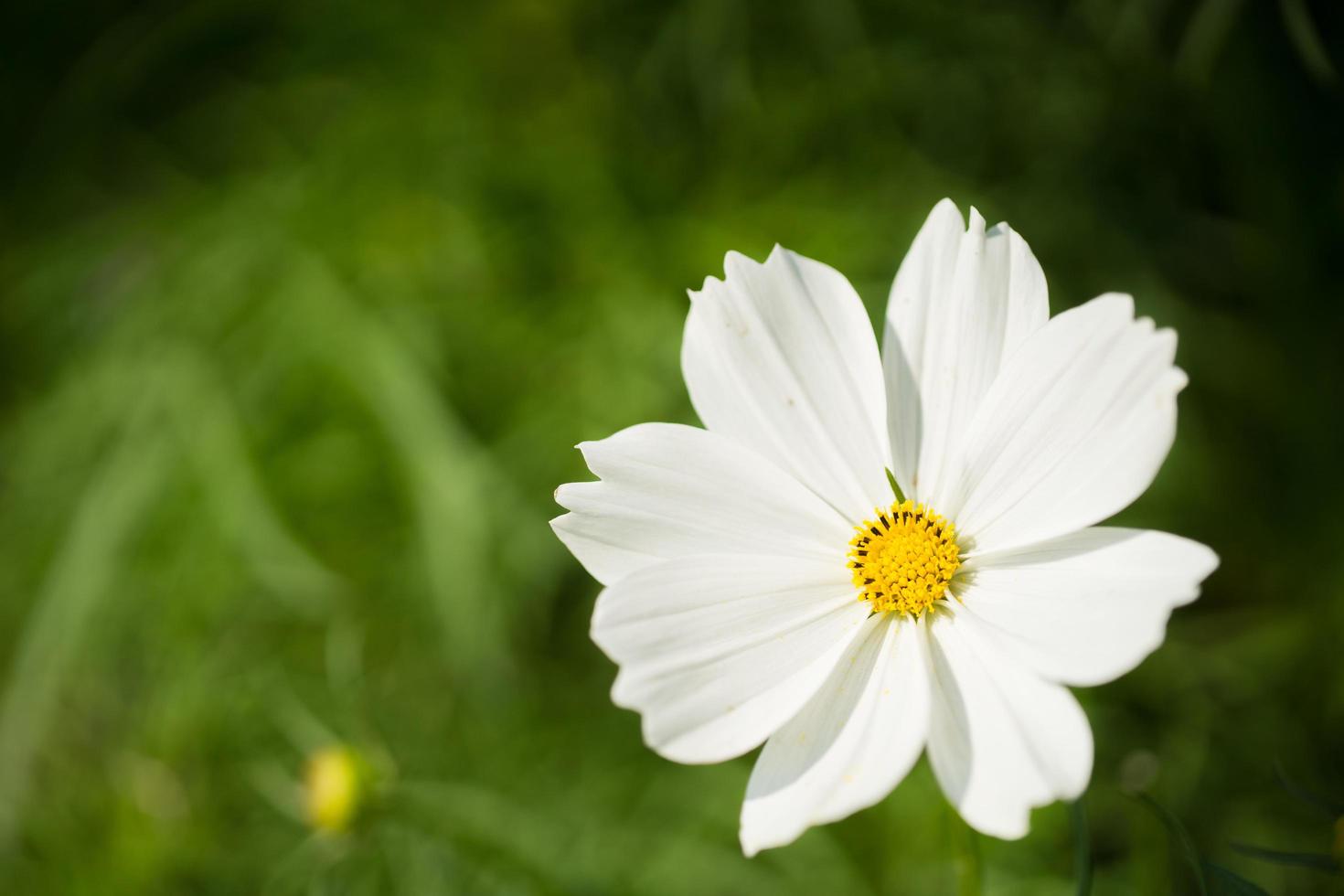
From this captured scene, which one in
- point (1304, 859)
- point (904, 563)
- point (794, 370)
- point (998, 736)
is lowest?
point (1304, 859)

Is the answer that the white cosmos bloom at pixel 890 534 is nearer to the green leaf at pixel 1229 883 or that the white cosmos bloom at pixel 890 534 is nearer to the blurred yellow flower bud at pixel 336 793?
the green leaf at pixel 1229 883

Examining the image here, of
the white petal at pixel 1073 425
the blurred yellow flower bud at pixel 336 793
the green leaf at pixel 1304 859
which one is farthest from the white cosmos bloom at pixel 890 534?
the blurred yellow flower bud at pixel 336 793

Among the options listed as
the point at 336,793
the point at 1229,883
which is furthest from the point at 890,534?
the point at 336,793

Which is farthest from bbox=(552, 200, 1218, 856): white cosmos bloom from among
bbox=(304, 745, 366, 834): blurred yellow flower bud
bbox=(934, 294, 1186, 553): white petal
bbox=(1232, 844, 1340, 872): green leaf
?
bbox=(304, 745, 366, 834): blurred yellow flower bud

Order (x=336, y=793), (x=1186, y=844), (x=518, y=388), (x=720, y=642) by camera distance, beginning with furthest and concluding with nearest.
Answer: (x=518, y=388)
(x=336, y=793)
(x=720, y=642)
(x=1186, y=844)

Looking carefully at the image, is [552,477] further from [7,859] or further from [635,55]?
[7,859]

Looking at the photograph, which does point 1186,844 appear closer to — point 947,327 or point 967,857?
point 967,857

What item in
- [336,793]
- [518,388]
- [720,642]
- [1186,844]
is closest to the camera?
[1186,844]
